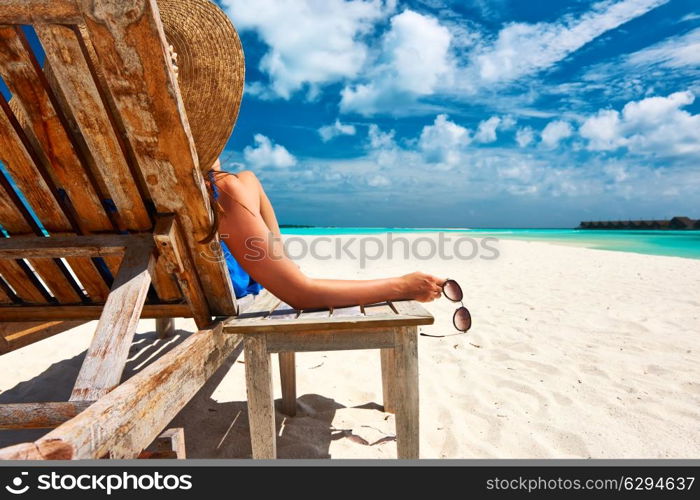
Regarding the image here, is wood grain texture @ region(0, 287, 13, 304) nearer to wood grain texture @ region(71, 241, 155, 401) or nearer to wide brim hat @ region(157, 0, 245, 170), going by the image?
wood grain texture @ region(71, 241, 155, 401)

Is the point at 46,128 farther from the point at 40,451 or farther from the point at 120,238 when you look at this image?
the point at 40,451

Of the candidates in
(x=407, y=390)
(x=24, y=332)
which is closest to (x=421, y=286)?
(x=407, y=390)

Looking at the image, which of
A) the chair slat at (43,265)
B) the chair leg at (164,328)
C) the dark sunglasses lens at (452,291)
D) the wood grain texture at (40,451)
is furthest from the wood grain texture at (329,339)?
the chair leg at (164,328)

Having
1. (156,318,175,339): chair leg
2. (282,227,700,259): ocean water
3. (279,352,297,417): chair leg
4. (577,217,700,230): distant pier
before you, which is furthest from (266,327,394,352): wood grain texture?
(577,217,700,230): distant pier

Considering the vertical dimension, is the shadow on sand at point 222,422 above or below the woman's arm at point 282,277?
below

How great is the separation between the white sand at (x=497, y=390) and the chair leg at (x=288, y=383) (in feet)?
0.24

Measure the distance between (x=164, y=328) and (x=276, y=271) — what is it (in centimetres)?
298

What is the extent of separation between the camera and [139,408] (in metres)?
1.24

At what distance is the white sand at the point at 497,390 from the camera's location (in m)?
2.24

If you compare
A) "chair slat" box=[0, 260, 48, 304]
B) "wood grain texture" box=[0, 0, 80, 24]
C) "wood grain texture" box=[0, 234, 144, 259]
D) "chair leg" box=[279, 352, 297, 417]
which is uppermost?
"wood grain texture" box=[0, 0, 80, 24]

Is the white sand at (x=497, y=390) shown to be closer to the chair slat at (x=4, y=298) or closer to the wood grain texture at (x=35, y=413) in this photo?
the chair slat at (x=4, y=298)

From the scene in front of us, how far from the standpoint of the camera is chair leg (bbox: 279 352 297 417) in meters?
2.65
